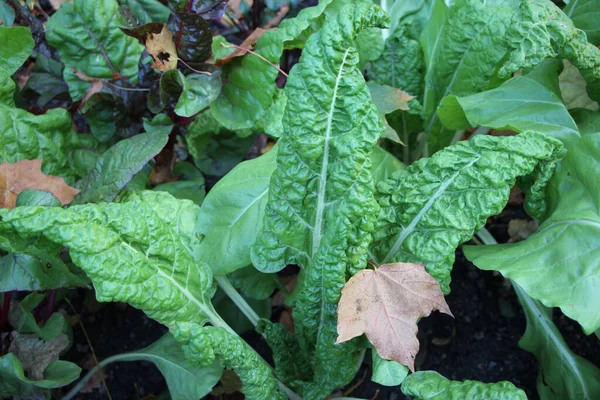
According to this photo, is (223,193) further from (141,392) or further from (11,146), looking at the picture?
(141,392)

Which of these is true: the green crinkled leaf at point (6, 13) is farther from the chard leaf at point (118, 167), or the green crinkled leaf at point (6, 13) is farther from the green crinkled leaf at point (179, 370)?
the green crinkled leaf at point (179, 370)

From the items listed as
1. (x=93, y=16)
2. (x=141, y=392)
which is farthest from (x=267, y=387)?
(x=93, y=16)

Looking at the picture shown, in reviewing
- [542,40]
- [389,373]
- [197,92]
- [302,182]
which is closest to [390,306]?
[389,373]

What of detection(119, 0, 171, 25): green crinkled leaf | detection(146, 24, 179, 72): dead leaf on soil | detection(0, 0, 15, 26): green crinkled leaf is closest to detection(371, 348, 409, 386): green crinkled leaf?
detection(146, 24, 179, 72): dead leaf on soil

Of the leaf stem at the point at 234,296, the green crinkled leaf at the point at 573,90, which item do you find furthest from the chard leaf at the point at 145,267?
the green crinkled leaf at the point at 573,90

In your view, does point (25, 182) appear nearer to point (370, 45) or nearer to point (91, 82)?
point (91, 82)
